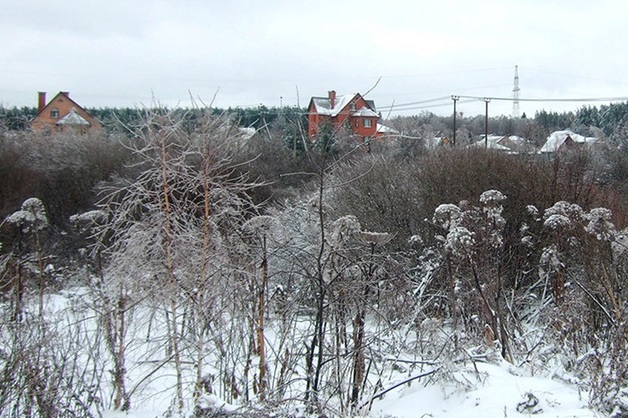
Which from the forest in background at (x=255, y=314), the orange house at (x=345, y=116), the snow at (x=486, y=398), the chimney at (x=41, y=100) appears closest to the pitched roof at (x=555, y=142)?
the forest in background at (x=255, y=314)

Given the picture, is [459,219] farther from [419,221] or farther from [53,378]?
[419,221]

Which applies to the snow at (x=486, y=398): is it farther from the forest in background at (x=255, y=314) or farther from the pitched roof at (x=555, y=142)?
the pitched roof at (x=555, y=142)

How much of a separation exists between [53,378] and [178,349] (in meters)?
1.11

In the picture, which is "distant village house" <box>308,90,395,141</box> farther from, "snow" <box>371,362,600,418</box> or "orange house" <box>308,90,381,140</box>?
"snow" <box>371,362,600,418</box>

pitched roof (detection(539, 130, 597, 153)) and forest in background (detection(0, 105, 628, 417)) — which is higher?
pitched roof (detection(539, 130, 597, 153))

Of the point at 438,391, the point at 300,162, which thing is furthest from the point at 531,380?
the point at 300,162

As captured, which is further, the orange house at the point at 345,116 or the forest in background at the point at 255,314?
the forest in background at the point at 255,314

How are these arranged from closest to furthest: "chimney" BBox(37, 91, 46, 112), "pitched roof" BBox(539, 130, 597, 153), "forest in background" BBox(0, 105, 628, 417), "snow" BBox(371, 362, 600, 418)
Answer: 1. "snow" BBox(371, 362, 600, 418)
2. "forest in background" BBox(0, 105, 628, 417)
3. "pitched roof" BBox(539, 130, 597, 153)
4. "chimney" BBox(37, 91, 46, 112)

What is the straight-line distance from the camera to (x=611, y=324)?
574 centimetres

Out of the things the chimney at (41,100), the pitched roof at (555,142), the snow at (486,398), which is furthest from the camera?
the chimney at (41,100)

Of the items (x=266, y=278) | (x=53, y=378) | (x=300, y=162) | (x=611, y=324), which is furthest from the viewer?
(x=300, y=162)

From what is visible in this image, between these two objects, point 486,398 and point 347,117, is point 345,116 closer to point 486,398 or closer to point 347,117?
point 347,117

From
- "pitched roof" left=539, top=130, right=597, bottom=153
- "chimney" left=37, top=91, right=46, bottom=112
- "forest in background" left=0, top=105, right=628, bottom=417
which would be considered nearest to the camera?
"forest in background" left=0, top=105, right=628, bottom=417

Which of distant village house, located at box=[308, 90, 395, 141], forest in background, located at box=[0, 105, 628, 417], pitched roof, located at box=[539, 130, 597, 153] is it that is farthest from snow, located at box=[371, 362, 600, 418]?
pitched roof, located at box=[539, 130, 597, 153]
